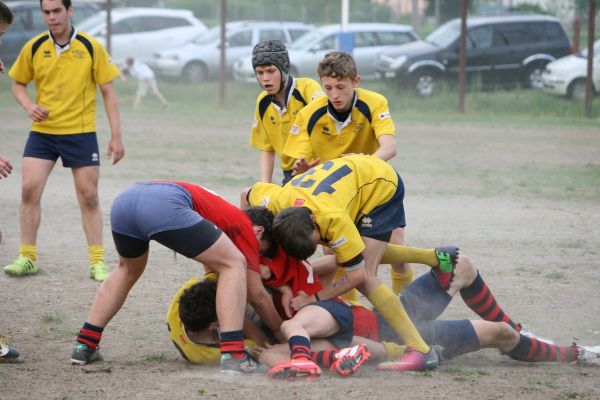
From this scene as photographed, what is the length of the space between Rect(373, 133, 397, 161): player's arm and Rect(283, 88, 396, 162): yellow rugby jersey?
0.13ft

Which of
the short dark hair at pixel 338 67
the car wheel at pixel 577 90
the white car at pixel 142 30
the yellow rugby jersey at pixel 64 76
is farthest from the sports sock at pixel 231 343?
the white car at pixel 142 30

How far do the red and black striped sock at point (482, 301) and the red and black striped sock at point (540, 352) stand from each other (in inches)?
12.9

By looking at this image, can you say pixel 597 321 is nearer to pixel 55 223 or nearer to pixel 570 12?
pixel 55 223

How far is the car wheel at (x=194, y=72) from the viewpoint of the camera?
2325 cm

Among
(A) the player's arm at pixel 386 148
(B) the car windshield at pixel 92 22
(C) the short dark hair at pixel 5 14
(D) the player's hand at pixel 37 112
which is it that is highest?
(B) the car windshield at pixel 92 22

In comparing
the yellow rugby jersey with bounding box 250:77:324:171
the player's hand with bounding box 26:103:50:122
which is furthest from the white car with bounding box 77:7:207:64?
the yellow rugby jersey with bounding box 250:77:324:171

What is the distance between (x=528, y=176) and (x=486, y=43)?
30.1ft

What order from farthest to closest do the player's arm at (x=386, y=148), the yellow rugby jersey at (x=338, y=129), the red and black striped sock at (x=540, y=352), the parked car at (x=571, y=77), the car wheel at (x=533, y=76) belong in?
the car wheel at (x=533, y=76), the parked car at (x=571, y=77), the yellow rugby jersey at (x=338, y=129), the player's arm at (x=386, y=148), the red and black striped sock at (x=540, y=352)

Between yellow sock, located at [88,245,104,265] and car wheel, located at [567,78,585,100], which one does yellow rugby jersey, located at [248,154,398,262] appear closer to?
yellow sock, located at [88,245,104,265]

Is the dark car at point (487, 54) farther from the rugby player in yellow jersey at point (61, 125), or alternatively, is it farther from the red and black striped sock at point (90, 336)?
the red and black striped sock at point (90, 336)

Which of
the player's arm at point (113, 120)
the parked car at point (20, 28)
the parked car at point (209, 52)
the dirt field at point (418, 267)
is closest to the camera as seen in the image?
the dirt field at point (418, 267)

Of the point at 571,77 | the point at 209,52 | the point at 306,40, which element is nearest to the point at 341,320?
the point at 571,77

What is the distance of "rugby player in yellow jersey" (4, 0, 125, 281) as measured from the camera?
25.4 feet

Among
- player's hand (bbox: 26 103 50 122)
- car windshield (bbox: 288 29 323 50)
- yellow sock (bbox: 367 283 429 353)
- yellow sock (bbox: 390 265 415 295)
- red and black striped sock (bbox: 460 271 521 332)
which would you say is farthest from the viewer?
car windshield (bbox: 288 29 323 50)
